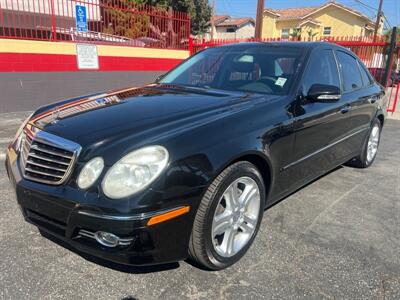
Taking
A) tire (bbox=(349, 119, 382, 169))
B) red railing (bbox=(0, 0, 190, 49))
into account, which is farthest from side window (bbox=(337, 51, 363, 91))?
red railing (bbox=(0, 0, 190, 49))

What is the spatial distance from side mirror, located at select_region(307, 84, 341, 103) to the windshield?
21 centimetres

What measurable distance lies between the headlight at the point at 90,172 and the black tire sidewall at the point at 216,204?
73 centimetres

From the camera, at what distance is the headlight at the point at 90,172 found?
2.11 m

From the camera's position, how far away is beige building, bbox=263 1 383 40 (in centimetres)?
4109

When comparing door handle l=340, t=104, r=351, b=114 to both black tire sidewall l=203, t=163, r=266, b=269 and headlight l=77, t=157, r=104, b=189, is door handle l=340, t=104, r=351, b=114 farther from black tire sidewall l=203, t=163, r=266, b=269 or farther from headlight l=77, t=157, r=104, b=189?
headlight l=77, t=157, r=104, b=189

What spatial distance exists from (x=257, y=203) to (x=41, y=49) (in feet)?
24.9

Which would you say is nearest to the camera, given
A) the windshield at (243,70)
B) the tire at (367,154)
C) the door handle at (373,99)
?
the windshield at (243,70)

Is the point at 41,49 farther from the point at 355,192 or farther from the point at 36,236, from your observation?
the point at 355,192

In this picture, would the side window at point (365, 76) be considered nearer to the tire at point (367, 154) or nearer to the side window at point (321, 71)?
the tire at point (367, 154)

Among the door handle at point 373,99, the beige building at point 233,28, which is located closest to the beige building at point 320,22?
the beige building at point 233,28

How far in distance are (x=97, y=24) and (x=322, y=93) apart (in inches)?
329

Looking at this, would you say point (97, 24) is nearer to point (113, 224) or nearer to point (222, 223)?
point (222, 223)

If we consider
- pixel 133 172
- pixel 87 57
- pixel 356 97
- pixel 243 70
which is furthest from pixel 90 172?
pixel 87 57

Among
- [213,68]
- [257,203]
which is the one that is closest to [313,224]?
[257,203]
